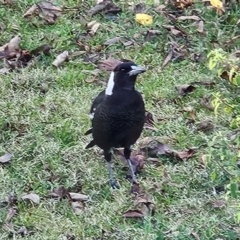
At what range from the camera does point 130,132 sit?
17.1 ft

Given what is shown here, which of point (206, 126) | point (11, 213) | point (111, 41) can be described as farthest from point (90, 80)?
point (11, 213)

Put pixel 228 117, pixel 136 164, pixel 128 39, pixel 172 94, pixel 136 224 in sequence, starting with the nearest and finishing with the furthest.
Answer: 1. pixel 136 224
2. pixel 136 164
3. pixel 228 117
4. pixel 172 94
5. pixel 128 39

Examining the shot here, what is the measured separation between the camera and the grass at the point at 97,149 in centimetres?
489

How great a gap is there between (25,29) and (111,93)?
255 cm

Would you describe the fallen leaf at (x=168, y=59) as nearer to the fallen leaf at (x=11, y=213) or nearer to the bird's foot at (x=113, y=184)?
the bird's foot at (x=113, y=184)

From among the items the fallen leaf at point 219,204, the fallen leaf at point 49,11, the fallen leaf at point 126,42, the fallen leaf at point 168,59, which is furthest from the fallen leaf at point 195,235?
the fallen leaf at point 49,11

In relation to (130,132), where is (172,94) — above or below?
below

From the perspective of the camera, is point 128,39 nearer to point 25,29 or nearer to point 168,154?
point 25,29

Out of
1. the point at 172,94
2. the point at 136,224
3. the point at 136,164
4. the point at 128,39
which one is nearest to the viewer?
the point at 136,224

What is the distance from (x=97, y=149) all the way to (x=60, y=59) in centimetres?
143

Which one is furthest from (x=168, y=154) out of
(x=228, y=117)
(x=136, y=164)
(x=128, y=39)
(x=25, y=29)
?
(x=25, y=29)

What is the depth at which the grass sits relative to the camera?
4.89 m

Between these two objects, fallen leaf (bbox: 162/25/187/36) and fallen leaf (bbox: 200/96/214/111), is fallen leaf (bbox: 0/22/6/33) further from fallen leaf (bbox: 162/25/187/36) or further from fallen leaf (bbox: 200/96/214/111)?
fallen leaf (bbox: 200/96/214/111)

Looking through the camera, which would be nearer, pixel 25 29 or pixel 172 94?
pixel 172 94
